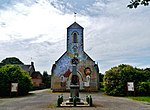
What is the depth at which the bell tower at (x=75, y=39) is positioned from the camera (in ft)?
132

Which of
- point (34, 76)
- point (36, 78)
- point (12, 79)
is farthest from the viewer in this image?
point (34, 76)

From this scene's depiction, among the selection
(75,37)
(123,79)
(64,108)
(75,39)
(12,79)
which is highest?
(75,37)

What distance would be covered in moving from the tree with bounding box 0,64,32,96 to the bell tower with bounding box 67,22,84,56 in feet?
37.3

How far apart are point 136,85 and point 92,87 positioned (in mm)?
10157

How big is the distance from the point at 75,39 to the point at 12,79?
1540 cm

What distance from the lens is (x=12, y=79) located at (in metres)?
29.9

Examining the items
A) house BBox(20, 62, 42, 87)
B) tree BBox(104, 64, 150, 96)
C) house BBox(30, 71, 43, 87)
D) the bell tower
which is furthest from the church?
house BBox(30, 71, 43, 87)

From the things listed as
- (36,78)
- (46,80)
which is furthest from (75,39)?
(46,80)

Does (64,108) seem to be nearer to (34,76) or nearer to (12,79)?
(12,79)

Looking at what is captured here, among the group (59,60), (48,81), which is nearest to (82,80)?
(59,60)

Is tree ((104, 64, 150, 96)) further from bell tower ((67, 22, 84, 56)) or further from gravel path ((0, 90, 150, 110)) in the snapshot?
bell tower ((67, 22, 84, 56))

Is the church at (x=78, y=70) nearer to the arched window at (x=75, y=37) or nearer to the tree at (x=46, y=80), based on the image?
the arched window at (x=75, y=37)

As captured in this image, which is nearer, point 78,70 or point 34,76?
point 78,70

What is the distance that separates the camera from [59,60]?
131 ft
